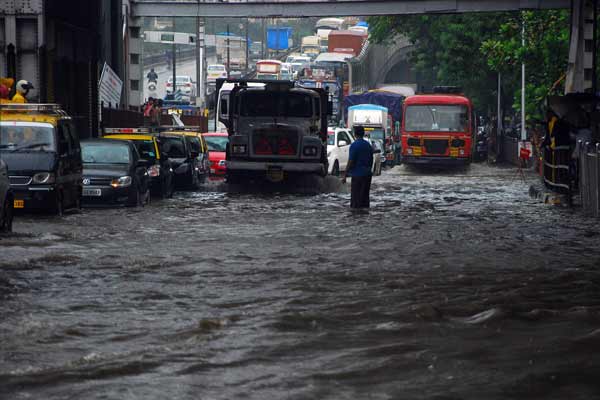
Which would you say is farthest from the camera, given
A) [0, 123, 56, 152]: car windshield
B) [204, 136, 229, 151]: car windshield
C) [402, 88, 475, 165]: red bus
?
[402, 88, 475, 165]: red bus

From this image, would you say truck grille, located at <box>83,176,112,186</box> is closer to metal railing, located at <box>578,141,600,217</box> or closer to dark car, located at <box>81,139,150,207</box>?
dark car, located at <box>81,139,150,207</box>

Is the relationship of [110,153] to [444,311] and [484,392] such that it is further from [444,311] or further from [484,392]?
[484,392]

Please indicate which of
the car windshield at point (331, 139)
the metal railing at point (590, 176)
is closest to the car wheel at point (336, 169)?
the car windshield at point (331, 139)

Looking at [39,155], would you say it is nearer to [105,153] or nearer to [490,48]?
[105,153]

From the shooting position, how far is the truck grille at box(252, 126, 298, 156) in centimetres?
3042

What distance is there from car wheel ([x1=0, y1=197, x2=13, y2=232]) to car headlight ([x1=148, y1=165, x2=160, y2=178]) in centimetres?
968

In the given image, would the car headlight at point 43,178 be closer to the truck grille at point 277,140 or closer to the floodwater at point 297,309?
the floodwater at point 297,309

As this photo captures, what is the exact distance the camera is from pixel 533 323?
11266 millimetres

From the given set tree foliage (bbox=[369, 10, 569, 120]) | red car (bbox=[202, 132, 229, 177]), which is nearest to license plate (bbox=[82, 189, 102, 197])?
red car (bbox=[202, 132, 229, 177])

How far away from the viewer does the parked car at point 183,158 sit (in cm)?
3161

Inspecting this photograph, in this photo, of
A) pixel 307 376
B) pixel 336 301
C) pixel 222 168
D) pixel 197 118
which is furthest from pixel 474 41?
pixel 307 376

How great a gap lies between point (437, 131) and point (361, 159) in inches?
1026

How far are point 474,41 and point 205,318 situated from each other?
44465 mm

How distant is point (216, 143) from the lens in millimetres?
39531
